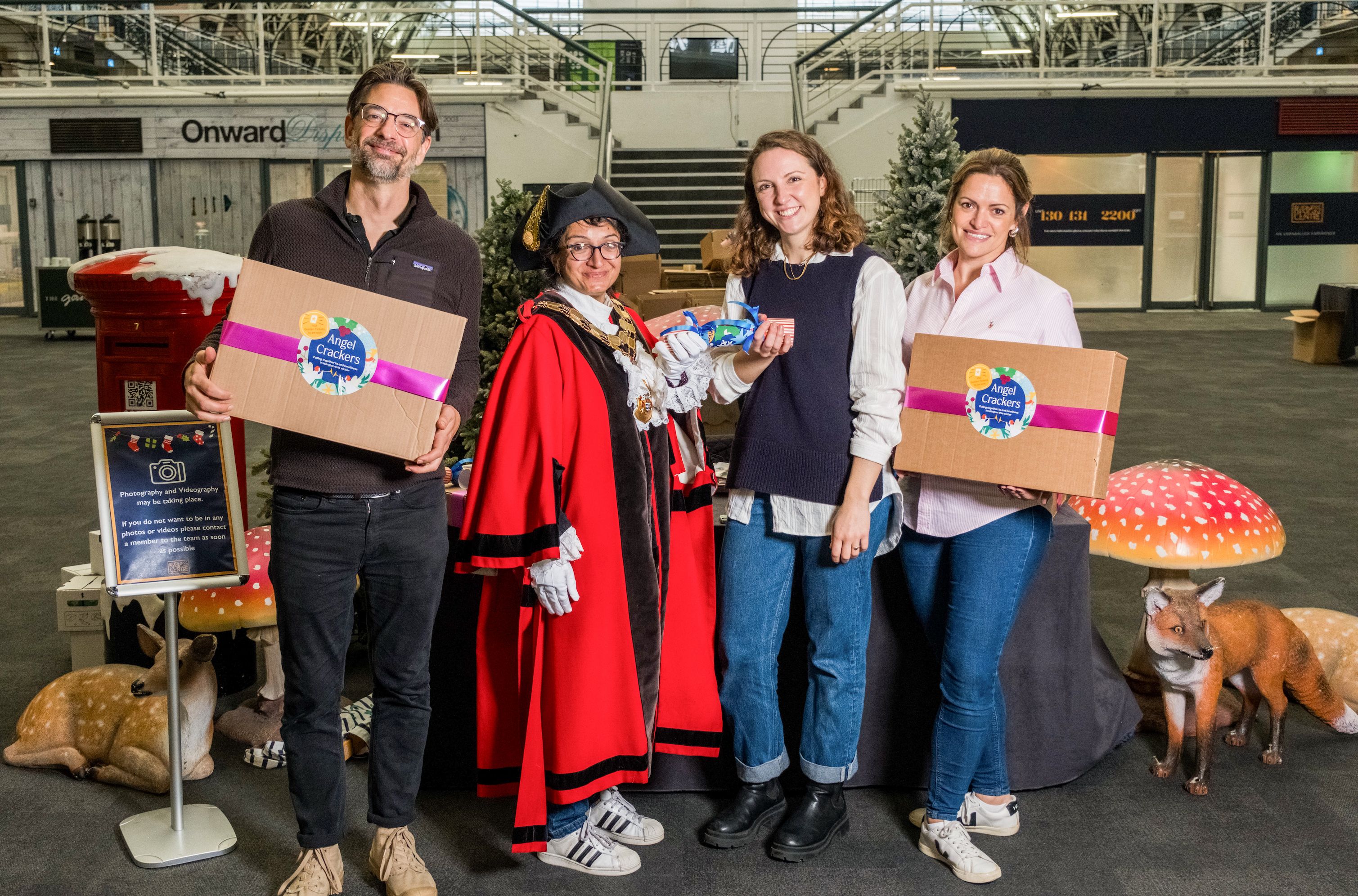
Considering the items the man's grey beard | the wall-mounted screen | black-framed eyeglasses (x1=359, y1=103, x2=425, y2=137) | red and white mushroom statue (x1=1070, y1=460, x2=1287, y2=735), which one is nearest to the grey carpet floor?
red and white mushroom statue (x1=1070, y1=460, x2=1287, y2=735)

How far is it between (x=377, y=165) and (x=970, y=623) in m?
1.66

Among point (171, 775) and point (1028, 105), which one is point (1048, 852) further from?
point (1028, 105)

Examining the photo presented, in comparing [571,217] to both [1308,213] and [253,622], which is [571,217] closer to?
[253,622]

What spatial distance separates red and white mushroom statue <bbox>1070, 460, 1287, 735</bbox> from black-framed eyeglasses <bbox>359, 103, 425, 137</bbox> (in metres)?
2.16

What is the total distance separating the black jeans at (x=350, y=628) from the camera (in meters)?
2.52

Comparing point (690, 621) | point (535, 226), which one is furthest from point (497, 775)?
point (535, 226)

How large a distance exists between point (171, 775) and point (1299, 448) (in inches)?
291

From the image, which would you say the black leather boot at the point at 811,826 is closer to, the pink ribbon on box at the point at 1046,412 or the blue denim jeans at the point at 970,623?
the blue denim jeans at the point at 970,623

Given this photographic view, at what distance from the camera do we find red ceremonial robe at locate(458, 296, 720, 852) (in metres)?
2.62

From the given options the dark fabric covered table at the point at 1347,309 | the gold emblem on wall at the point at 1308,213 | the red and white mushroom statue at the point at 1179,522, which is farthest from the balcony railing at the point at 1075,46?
the red and white mushroom statue at the point at 1179,522

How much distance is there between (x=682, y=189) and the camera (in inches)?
556

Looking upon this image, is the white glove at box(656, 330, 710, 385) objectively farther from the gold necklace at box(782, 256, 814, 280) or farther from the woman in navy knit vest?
the gold necklace at box(782, 256, 814, 280)

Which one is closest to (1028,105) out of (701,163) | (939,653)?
(701,163)

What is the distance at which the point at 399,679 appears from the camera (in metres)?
2.68
